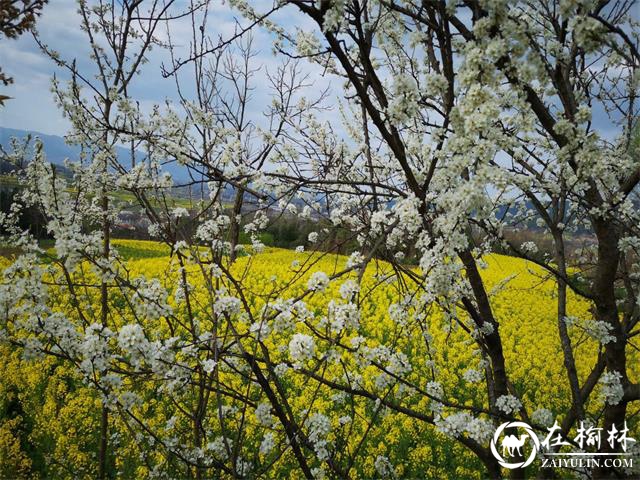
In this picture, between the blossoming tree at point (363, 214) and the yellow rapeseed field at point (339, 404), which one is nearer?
the blossoming tree at point (363, 214)

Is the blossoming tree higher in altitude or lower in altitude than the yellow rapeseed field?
higher

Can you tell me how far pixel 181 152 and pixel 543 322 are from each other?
1114 cm

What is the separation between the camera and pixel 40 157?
3.24 meters

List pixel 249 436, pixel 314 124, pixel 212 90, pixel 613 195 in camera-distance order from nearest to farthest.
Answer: pixel 613 195
pixel 212 90
pixel 314 124
pixel 249 436

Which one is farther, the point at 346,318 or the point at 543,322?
the point at 543,322

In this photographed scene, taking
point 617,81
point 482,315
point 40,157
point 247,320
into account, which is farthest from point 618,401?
point 40,157

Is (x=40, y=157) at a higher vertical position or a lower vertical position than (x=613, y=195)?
lower

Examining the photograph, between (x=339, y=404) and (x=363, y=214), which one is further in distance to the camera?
(x=339, y=404)

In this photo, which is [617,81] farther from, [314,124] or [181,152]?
[181,152]

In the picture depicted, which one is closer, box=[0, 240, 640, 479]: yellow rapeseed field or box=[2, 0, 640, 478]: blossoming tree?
box=[2, 0, 640, 478]: blossoming tree

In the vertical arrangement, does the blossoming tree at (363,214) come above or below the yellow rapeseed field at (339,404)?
above

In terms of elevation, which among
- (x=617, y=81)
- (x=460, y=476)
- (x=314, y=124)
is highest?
(x=617, y=81)

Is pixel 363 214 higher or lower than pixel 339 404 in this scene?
higher

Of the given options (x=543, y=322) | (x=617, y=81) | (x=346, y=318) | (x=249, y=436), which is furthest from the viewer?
(x=543, y=322)
